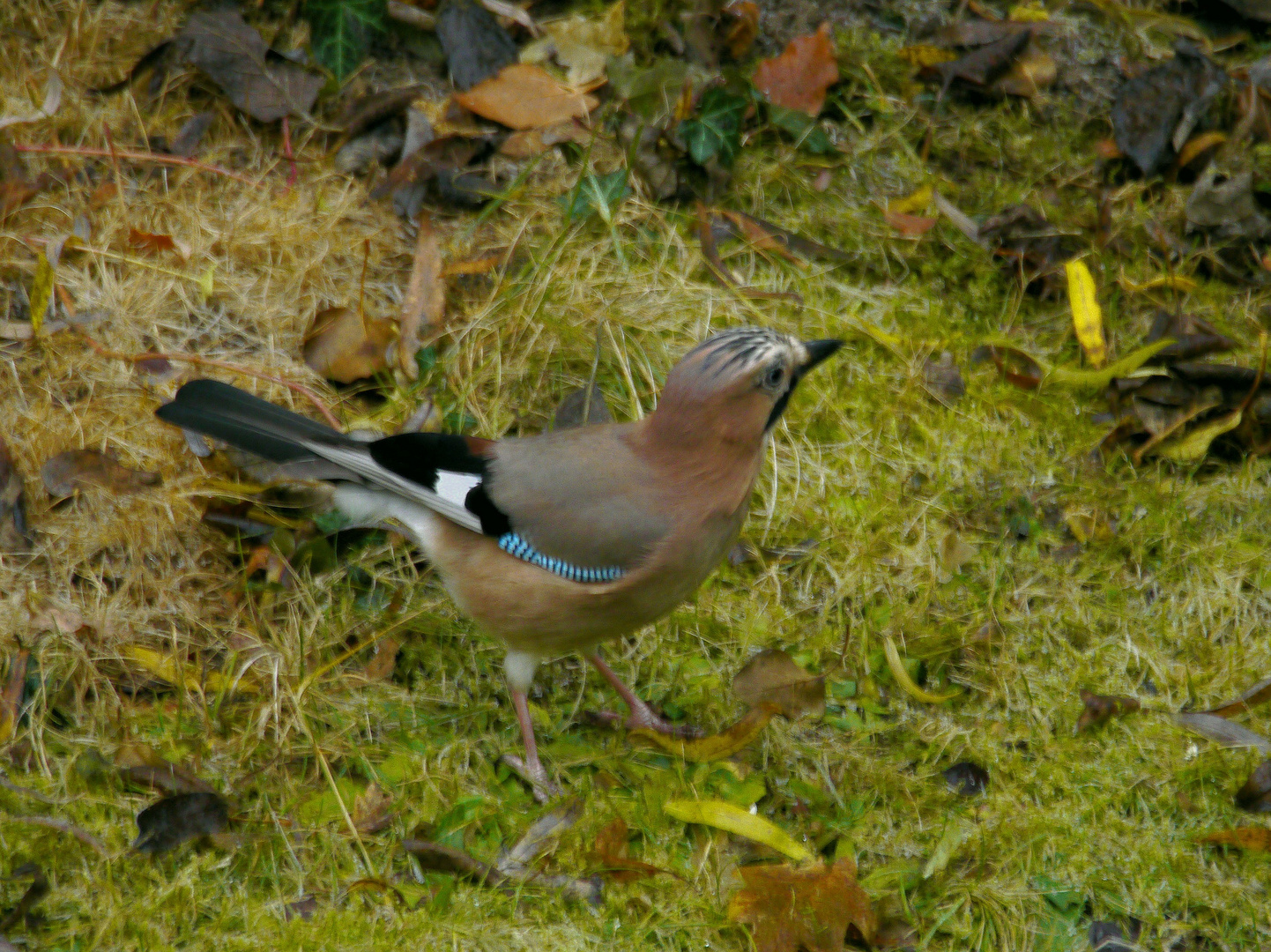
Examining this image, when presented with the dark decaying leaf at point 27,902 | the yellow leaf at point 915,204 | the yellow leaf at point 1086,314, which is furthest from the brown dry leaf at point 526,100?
the dark decaying leaf at point 27,902

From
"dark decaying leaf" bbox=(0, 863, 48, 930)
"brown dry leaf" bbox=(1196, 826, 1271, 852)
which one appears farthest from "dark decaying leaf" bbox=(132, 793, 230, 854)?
"brown dry leaf" bbox=(1196, 826, 1271, 852)

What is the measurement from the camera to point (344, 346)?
401cm

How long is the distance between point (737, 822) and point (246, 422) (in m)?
1.67

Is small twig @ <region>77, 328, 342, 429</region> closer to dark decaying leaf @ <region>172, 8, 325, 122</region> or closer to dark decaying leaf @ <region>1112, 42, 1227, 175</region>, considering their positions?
dark decaying leaf @ <region>172, 8, 325, 122</region>

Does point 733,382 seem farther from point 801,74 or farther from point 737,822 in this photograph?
point 801,74

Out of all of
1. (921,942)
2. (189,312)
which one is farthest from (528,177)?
(921,942)

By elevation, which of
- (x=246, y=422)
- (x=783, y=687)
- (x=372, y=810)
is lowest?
(x=372, y=810)

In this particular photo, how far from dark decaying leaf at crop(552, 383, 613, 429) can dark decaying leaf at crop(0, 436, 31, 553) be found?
62.4 inches

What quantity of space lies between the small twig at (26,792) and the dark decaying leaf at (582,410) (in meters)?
1.80

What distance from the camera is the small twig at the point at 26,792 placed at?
3.00 meters

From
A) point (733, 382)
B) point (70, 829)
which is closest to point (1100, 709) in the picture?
point (733, 382)

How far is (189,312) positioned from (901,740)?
8.62 feet

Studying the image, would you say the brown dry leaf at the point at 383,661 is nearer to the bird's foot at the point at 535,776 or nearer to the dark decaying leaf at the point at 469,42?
the bird's foot at the point at 535,776

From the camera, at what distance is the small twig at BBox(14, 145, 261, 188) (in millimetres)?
4277
